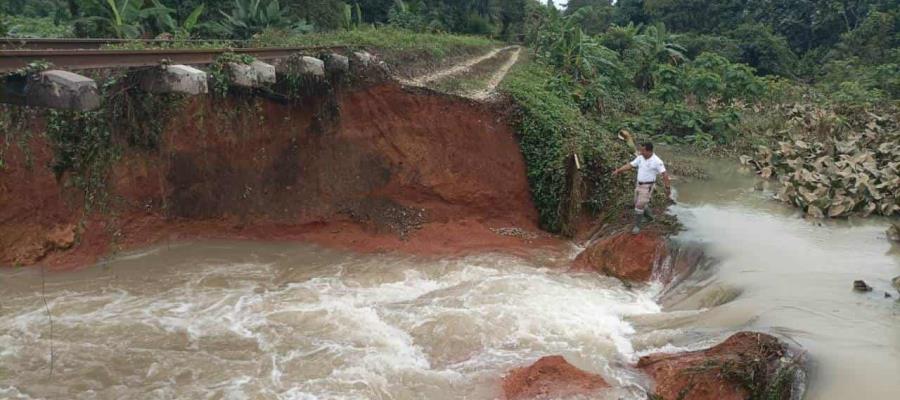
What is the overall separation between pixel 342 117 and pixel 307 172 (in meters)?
1.18

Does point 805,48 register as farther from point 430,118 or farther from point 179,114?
point 179,114

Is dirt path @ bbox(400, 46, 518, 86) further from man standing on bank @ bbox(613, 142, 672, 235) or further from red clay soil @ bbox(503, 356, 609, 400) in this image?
red clay soil @ bbox(503, 356, 609, 400)

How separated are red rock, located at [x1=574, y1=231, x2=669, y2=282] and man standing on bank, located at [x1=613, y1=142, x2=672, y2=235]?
0.21 meters

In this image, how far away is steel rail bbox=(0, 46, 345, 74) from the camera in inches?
217

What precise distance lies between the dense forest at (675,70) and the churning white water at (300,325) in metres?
3.28

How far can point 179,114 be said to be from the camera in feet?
32.4

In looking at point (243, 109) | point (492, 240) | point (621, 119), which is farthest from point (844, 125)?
point (243, 109)

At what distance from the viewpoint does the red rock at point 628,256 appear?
10.4 meters

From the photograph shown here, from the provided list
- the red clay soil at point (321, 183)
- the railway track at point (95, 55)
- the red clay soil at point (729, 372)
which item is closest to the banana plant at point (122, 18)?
the railway track at point (95, 55)

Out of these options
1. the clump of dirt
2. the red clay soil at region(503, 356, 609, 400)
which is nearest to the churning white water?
the red clay soil at region(503, 356, 609, 400)

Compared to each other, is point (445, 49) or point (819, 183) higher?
point (445, 49)

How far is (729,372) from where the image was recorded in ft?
19.9

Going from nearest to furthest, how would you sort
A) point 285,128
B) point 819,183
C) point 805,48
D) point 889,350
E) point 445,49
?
point 889,350 → point 285,128 → point 819,183 → point 445,49 → point 805,48

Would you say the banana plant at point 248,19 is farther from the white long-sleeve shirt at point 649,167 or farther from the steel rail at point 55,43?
the white long-sleeve shirt at point 649,167
